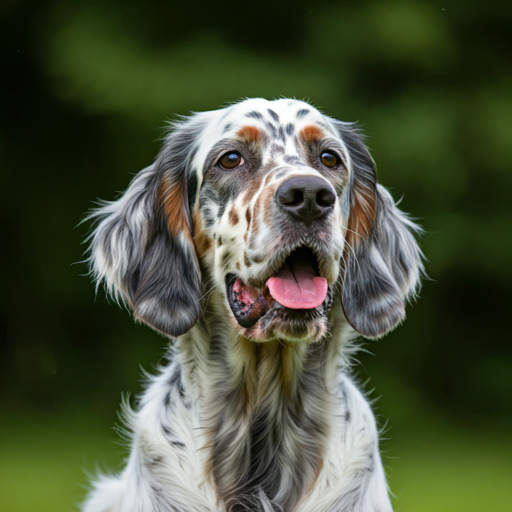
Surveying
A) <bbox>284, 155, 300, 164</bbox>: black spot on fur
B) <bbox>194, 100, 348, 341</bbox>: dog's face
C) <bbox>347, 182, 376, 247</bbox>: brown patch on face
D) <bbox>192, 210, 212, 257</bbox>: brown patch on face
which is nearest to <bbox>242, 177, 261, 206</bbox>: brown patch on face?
<bbox>194, 100, 348, 341</bbox>: dog's face

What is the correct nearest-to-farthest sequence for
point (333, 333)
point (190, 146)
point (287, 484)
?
point (287, 484) → point (333, 333) → point (190, 146)

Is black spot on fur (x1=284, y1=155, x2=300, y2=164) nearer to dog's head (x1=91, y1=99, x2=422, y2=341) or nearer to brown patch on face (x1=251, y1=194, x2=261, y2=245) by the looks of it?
dog's head (x1=91, y1=99, x2=422, y2=341)

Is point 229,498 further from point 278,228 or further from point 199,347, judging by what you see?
point 278,228

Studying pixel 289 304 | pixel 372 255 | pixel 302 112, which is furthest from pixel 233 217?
pixel 372 255

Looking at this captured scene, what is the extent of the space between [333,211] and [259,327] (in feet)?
1.33

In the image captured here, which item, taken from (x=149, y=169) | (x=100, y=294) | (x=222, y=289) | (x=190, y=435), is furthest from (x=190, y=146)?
(x=100, y=294)

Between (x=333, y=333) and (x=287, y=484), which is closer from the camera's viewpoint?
(x=287, y=484)

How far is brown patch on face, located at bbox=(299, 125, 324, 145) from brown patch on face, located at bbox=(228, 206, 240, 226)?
1.13 ft

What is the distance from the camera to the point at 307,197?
7.85ft

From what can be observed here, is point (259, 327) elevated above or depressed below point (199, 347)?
above

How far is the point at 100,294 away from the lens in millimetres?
6363

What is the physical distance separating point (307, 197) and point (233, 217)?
0.33 m

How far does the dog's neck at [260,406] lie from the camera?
261 cm

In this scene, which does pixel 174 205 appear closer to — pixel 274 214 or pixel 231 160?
pixel 231 160
